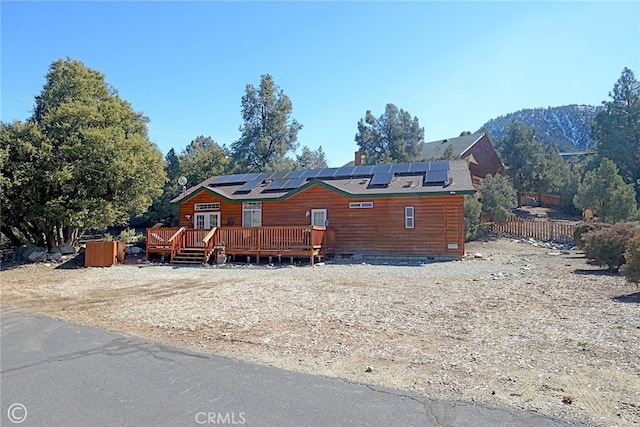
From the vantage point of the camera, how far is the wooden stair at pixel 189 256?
60.8 ft

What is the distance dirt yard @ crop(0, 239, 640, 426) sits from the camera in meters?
4.16

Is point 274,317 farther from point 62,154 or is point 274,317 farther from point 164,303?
point 62,154

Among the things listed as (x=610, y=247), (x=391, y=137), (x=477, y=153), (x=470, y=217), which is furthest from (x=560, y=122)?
(x=610, y=247)

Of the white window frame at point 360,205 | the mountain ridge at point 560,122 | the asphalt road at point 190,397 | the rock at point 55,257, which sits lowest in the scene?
the asphalt road at point 190,397

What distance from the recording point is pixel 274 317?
7438mm

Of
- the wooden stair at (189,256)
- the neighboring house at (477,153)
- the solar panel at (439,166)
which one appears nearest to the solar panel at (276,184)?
the wooden stair at (189,256)

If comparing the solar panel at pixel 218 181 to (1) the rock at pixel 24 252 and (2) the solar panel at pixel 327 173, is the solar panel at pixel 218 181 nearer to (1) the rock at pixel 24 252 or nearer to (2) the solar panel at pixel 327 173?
(2) the solar panel at pixel 327 173

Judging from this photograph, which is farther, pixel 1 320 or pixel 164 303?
pixel 164 303

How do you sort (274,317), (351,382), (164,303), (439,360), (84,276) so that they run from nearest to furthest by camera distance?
(351,382) < (439,360) < (274,317) < (164,303) < (84,276)

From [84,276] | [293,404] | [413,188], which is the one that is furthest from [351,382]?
[413,188]

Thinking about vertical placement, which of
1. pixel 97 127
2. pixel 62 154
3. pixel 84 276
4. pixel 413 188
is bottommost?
pixel 84 276

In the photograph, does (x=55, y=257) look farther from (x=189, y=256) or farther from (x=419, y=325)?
(x=419, y=325)

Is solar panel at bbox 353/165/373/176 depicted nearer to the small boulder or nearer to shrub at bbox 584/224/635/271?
shrub at bbox 584/224/635/271

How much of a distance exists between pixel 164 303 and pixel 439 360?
609 cm
